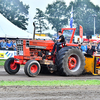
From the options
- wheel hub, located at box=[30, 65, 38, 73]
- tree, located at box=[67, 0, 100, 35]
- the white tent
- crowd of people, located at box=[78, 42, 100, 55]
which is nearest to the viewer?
wheel hub, located at box=[30, 65, 38, 73]

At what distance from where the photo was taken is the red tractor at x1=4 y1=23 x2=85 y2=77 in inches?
332

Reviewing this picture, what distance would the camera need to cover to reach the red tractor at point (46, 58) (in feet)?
27.7

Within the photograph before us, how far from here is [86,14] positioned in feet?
253

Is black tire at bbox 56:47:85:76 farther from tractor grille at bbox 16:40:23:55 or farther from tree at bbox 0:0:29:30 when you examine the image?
tree at bbox 0:0:29:30

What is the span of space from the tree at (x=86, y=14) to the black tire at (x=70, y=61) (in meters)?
60.3

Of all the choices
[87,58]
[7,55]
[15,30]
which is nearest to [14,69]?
[87,58]

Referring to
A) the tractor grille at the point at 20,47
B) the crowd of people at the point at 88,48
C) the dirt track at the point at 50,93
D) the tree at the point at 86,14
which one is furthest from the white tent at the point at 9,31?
the tree at the point at 86,14

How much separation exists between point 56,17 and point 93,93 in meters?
72.4

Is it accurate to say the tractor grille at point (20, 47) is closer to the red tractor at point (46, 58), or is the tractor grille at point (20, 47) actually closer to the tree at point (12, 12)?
the red tractor at point (46, 58)

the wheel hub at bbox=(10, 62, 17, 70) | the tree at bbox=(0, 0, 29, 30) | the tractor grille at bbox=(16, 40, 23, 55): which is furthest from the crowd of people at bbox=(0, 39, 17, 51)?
the tree at bbox=(0, 0, 29, 30)

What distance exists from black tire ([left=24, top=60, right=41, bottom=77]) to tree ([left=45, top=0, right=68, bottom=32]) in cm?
6522

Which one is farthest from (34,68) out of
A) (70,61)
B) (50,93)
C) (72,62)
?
(50,93)

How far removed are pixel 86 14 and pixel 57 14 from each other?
31.7 feet

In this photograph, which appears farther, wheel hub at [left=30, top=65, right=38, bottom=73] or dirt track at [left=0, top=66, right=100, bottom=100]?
wheel hub at [left=30, top=65, right=38, bottom=73]
